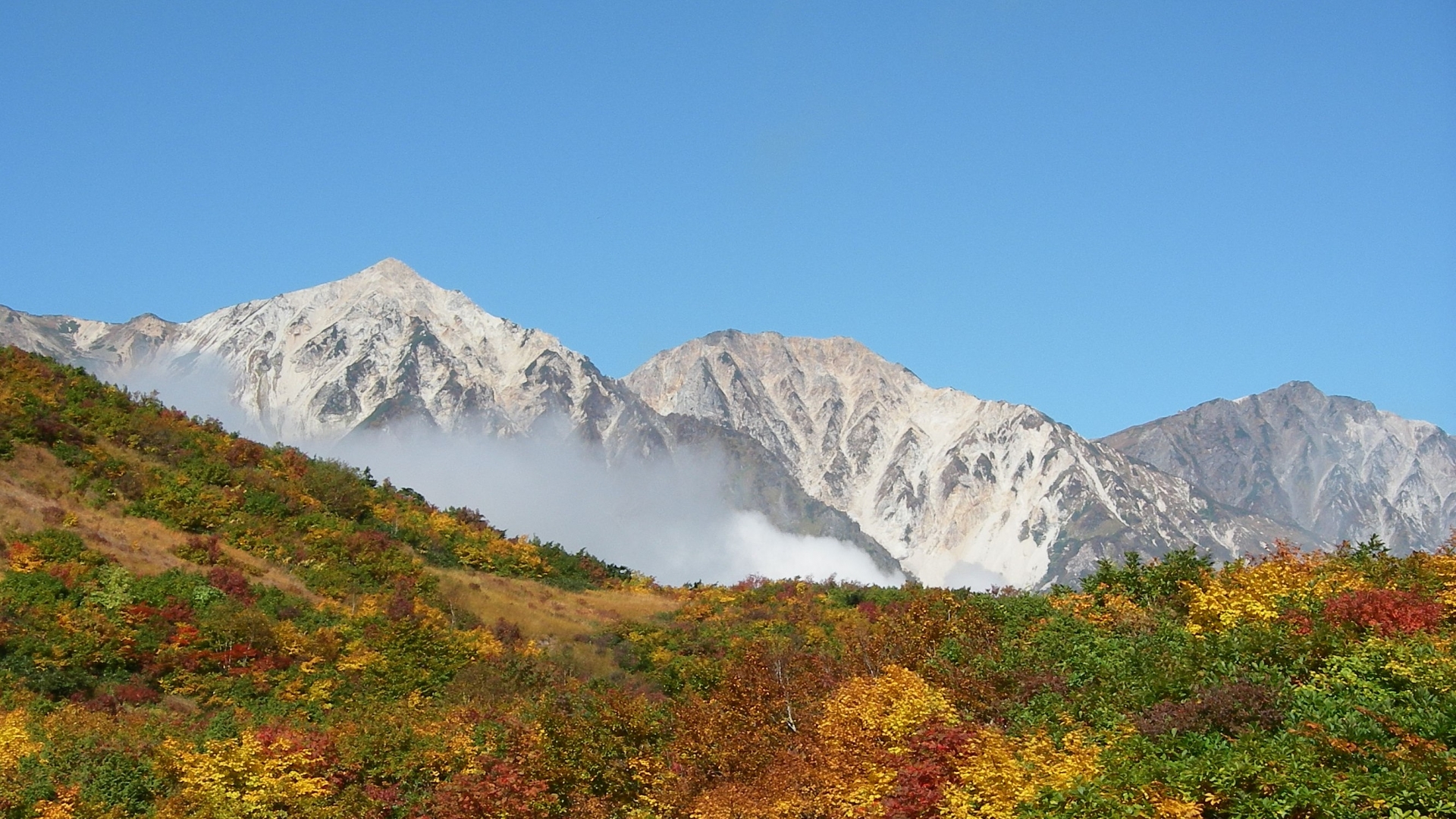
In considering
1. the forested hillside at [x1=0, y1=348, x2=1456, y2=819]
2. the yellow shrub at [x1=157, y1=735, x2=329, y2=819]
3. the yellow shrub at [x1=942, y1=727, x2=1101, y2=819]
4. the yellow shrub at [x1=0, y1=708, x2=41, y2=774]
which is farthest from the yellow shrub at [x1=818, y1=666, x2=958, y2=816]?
the yellow shrub at [x1=0, y1=708, x2=41, y2=774]

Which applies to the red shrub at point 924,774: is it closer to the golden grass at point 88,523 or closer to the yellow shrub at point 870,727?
the yellow shrub at point 870,727

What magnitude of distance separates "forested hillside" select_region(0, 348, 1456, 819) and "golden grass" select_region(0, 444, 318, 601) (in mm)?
208

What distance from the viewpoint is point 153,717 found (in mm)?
40188

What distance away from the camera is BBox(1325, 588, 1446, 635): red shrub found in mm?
26812

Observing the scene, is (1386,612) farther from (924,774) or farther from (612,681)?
(612,681)

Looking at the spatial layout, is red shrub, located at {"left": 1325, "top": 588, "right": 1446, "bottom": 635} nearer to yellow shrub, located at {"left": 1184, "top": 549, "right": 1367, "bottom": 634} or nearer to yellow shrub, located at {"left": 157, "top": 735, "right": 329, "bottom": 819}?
yellow shrub, located at {"left": 1184, "top": 549, "right": 1367, "bottom": 634}

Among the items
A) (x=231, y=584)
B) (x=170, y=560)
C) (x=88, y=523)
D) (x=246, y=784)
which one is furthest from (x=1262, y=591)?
(x=88, y=523)

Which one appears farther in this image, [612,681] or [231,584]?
[231,584]

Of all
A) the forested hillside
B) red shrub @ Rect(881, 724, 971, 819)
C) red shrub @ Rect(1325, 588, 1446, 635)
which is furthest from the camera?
red shrub @ Rect(1325, 588, 1446, 635)

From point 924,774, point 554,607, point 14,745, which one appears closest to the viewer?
point 924,774

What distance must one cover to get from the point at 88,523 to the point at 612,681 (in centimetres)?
2558

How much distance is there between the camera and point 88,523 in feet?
177

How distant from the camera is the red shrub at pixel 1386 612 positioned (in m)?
26.8

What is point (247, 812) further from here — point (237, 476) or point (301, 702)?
point (237, 476)
